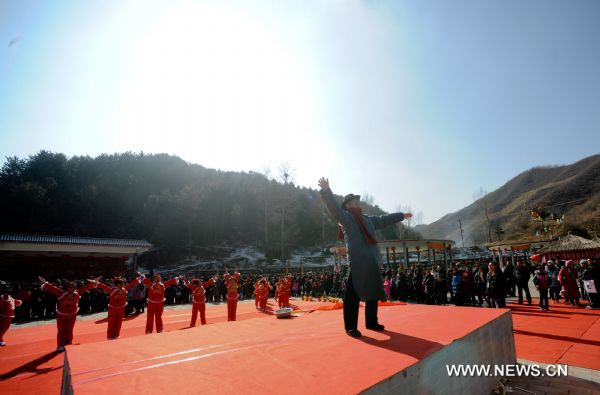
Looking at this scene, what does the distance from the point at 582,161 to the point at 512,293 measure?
135m

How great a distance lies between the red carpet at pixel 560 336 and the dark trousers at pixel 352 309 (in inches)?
137

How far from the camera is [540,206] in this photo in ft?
129

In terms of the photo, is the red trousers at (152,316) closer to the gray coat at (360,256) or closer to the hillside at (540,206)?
the gray coat at (360,256)

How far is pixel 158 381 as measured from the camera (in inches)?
76.5

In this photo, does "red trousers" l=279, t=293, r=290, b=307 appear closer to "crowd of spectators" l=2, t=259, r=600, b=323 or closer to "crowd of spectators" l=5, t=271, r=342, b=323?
"crowd of spectators" l=2, t=259, r=600, b=323

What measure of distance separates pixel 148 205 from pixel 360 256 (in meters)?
51.1

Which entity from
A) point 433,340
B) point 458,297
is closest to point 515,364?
point 433,340

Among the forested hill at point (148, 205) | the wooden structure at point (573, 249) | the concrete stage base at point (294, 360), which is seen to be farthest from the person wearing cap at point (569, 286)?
the forested hill at point (148, 205)

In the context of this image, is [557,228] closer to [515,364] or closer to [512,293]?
[512,293]

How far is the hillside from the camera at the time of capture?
172 feet

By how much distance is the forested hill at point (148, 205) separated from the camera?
42.0 m

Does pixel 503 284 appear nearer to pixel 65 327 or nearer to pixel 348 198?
pixel 348 198

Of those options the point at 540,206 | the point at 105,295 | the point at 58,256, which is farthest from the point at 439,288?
the point at 540,206

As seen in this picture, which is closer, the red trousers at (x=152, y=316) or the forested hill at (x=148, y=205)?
the red trousers at (x=152, y=316)
